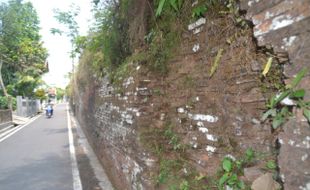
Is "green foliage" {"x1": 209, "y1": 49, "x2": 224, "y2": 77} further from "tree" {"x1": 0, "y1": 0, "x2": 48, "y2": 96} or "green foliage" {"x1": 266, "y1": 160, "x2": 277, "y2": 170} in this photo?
"tree" {"x1": 0, "y1": 0, "x2": 48, "y2": 96}

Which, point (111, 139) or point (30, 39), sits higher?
point (30, 39)

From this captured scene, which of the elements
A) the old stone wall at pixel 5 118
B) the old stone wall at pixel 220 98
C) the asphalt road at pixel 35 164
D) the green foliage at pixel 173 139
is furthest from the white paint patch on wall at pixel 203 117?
the old stone wall at pixel 5 118

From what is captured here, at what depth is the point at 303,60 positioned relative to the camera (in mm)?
1889

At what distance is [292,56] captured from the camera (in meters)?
1.97

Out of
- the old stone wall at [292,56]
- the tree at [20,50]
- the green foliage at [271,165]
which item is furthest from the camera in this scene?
the tree at [20,50]

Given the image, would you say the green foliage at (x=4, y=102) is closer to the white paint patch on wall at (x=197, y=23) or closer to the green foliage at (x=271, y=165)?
the white paint patch on wall at (x=197, y=23)

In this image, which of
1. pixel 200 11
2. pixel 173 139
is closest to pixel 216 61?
pixel 200 11

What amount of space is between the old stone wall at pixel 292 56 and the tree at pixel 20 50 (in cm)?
3406

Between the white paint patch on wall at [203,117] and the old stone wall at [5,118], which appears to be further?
the old stone wall at [5,118]

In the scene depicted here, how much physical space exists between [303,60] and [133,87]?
318 cm

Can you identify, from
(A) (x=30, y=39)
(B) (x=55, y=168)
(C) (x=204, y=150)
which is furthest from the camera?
(A) (x=30, y=39)

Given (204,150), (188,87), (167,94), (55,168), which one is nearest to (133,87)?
(167,94)

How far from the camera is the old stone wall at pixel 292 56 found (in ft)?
6.11

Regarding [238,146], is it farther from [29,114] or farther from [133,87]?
[29,114]
